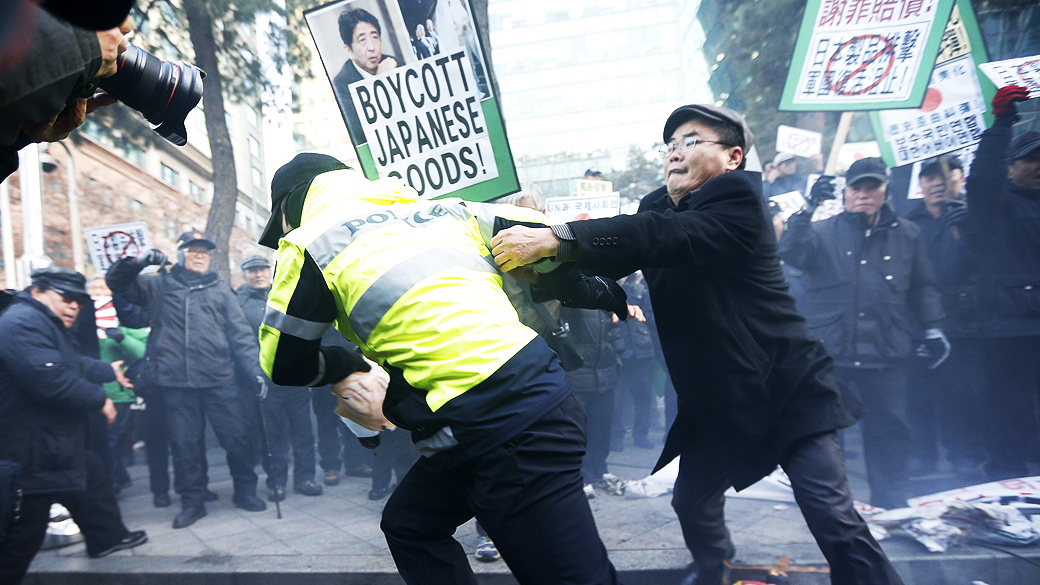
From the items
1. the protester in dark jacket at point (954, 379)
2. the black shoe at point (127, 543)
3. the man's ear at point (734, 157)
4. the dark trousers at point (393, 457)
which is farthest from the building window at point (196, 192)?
the protester in dark jacket at point (954, 379)

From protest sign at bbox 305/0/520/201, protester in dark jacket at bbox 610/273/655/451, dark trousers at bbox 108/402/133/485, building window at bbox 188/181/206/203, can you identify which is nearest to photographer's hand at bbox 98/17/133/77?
protest sign at bbox 305/0/520/201

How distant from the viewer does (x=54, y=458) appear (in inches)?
144

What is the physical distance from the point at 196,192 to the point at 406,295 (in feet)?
20.2

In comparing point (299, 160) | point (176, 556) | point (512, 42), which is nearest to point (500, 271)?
point (299, 160)

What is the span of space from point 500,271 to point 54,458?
134 inches

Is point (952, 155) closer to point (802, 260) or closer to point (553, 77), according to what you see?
point (802, 260)

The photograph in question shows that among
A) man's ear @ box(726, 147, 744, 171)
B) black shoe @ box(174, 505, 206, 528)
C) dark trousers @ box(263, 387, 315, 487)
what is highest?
man's ear @ box(726, 147, 744, 171)

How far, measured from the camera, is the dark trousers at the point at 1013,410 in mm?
4012

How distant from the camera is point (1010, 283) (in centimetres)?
411

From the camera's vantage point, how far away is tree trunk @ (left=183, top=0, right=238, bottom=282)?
667 centimetres

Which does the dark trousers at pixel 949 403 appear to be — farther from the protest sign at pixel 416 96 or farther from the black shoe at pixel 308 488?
the black shoe at pixel 308 488

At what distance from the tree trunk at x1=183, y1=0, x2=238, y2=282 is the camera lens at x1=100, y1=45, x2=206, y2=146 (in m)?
5.42

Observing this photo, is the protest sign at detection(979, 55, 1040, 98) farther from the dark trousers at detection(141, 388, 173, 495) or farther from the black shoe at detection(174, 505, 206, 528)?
the dark trousers at detection(141, 388, 173, 495)

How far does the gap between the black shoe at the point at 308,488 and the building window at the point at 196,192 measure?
3.38 metres
